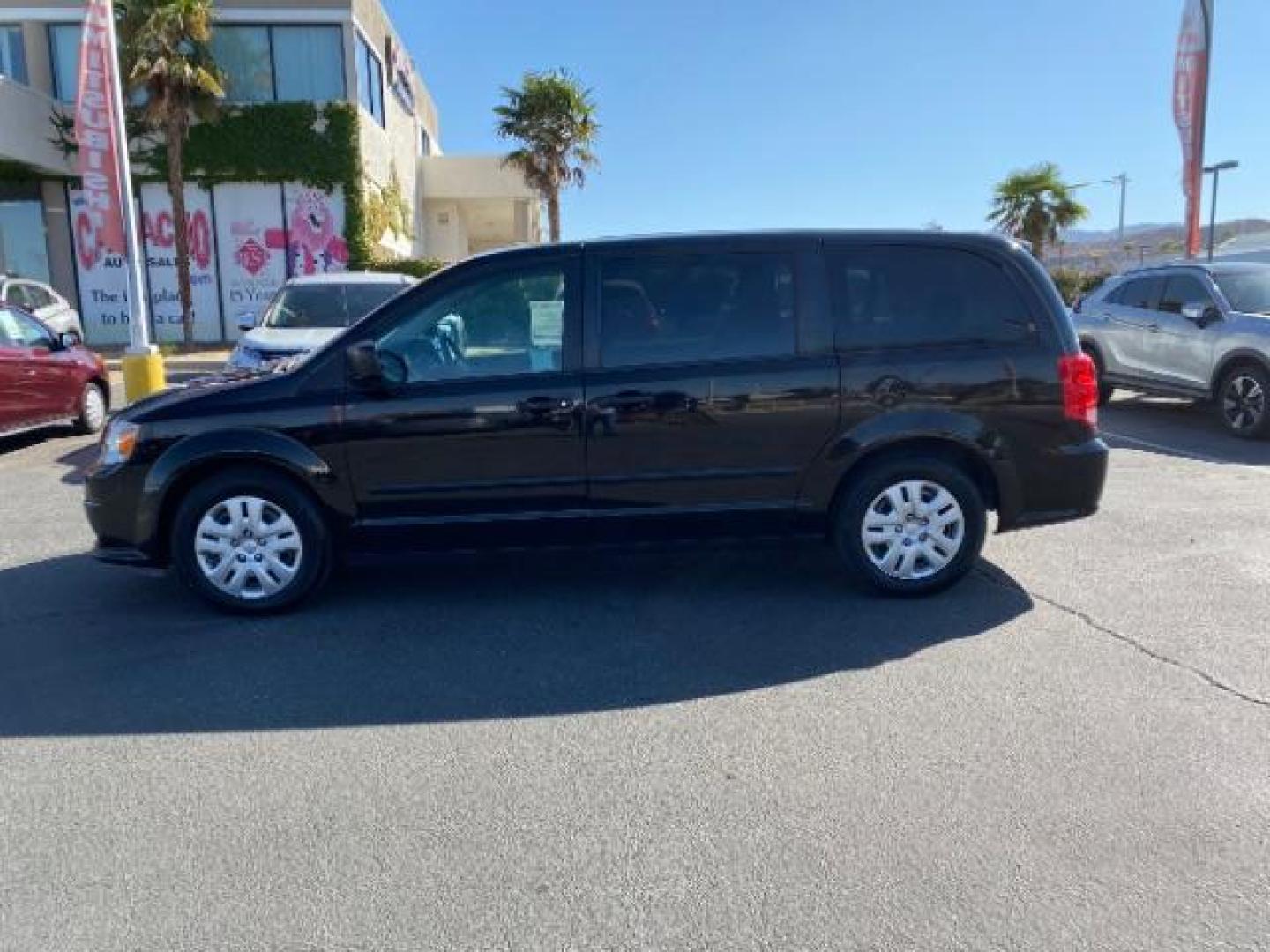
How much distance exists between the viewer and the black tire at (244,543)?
4.55 meters

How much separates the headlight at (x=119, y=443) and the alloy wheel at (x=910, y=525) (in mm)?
3716

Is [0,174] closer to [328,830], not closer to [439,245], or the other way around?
[439,245]

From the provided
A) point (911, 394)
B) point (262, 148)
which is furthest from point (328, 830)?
point (262, 148)

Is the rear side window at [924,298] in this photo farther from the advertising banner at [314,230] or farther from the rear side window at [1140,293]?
the advertising banner at [314,230]

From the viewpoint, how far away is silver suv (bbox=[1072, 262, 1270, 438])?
9.42 metres

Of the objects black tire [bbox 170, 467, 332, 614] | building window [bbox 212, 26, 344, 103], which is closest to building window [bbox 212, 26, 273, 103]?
building window [bbox 212, 26, 344, 103]

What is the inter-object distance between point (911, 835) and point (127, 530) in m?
3.93

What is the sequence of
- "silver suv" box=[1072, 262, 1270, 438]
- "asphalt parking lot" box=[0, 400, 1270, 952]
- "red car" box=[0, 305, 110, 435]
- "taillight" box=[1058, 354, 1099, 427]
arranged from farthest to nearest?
"silver suv" box=[1072, 262, 1270, 438], "red car" box=[0, 305, 110, 435], "taillight" box=[1058, 354, 1099, 427], "asphalt parking lot" box=[0, 400, 1270, 952]

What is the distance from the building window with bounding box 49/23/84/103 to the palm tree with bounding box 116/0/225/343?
268 centimetres

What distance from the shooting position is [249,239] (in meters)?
22.1

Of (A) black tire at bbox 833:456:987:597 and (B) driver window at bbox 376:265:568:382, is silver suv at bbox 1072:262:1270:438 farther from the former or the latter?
(B) driver window at bbox 376:265:568:382

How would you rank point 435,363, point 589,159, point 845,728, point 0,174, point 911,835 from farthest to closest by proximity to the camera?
point 589,159
point 0,174
point 435,363
point 845,728
point 911,835

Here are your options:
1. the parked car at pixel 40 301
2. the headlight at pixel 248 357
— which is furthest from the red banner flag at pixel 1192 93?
the parked car at pixel 40 301

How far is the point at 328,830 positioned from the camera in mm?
2875
